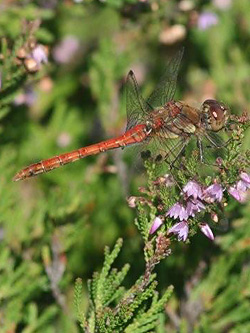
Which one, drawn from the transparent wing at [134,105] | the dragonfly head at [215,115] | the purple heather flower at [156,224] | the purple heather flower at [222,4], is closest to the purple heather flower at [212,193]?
the purple heather flower at [156,224]

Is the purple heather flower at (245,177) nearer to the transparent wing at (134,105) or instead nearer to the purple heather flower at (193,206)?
the purple heather flower at (193,206)

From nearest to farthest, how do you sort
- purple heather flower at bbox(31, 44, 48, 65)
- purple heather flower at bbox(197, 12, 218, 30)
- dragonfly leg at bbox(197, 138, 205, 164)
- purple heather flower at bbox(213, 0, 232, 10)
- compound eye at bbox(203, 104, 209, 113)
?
dragonfly leg at bbox(197, 138, 205, 164) < compound eye at bbox(203, 104, 209, 113) < purple heather flower at bbox(31, 44, 48, 65) < purple heather flower at bbox(197, 12, 218, 30) < purple heather flower at bbox(213, 0, 232, 10)

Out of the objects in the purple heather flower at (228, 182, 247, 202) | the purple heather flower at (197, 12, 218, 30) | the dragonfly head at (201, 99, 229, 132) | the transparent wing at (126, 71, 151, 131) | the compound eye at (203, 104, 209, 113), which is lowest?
the purple heather flower at (228, 182, 247, 202)

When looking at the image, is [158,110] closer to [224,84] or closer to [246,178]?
[246,178]

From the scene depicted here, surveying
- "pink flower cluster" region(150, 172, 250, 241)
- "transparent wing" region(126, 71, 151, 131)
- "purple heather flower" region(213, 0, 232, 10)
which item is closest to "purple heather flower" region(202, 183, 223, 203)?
"pink flower cluster" region(150, 172, 250, 241)

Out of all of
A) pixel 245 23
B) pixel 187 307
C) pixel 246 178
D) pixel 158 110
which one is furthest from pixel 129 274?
pixel 245 23

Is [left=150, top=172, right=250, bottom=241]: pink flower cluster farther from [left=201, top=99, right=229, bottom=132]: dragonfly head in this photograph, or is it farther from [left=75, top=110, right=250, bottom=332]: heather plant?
[left=201, top=99, right=229, bottom=132]: dragonfly head

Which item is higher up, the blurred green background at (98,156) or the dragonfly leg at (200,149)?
the blurred green background at (98,156)
